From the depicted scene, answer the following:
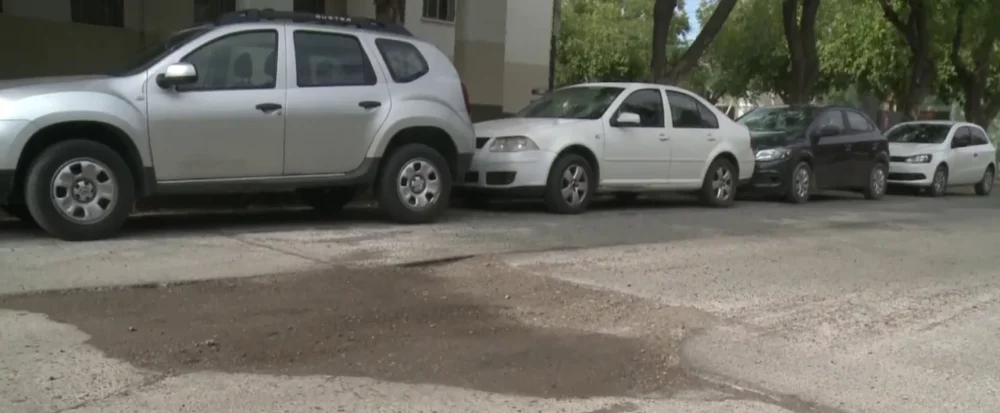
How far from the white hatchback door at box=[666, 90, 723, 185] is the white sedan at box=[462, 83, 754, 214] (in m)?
0.01

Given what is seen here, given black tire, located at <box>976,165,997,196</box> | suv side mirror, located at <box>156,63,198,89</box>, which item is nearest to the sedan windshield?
black tire, located at <box>976,165,997,196</box>

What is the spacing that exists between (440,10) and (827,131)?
9895 mm

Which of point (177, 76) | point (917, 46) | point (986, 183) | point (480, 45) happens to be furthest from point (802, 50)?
point (177, 76)

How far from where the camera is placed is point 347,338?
6.05 m

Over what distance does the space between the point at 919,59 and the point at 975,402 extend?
2067 centimetres

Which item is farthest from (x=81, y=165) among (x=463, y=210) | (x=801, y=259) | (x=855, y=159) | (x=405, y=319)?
(x=855, y=159)

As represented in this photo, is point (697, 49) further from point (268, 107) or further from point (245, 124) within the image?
point (245, 124)

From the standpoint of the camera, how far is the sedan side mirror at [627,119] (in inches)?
475

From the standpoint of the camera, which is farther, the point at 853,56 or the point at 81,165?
the point at 853,56

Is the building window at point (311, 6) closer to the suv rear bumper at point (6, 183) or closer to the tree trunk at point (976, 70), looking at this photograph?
the suv rear bumper at point (6, 183)

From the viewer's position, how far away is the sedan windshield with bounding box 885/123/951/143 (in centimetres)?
1997

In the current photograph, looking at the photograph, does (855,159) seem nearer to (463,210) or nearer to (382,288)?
(463,210)

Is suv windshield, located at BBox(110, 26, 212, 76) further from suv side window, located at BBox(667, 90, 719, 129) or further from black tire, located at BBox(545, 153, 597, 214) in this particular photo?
suv side window, located at BBox(667, 90, 719, 129)

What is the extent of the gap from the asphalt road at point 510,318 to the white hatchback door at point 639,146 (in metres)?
1.58
